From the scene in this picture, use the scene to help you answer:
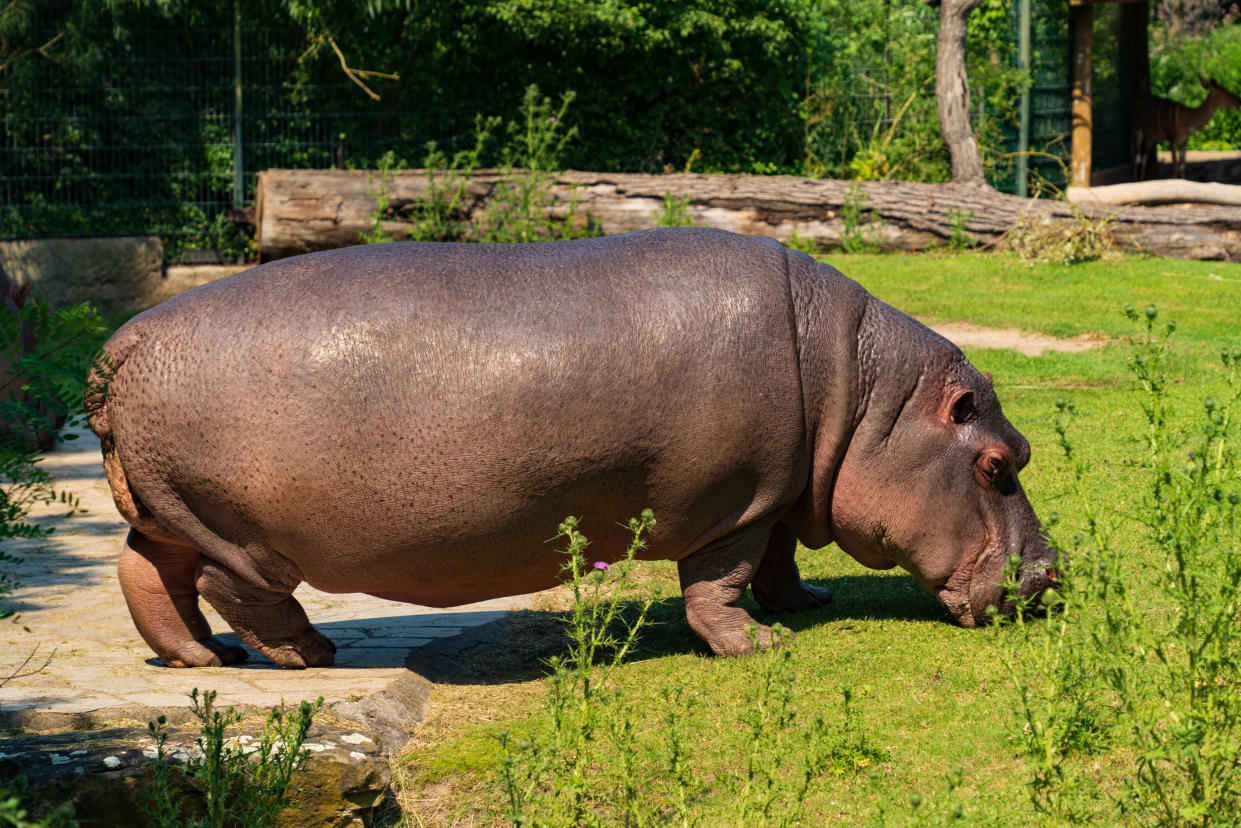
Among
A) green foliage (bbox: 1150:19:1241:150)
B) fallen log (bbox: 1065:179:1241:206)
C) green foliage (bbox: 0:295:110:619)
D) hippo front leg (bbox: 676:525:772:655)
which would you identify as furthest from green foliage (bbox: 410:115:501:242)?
green foliage (bbox: 1150:19:1241:150)

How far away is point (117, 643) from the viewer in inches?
246

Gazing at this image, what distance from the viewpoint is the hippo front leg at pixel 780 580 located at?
620 cm

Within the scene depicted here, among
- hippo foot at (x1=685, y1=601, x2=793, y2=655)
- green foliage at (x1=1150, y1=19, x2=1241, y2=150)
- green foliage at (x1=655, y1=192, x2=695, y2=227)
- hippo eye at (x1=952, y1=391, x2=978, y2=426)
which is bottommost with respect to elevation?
hippo foot at (x1=685, y1=601, x2=793, y2=655)

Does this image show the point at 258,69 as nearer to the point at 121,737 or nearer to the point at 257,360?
the point at 257,360

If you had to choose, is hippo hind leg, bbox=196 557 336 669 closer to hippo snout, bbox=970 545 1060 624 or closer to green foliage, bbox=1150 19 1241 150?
hippo snout, bbox=970 545 1060 624

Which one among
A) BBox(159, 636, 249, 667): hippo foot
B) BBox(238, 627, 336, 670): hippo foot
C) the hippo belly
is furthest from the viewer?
BBox(159, 636, 249, 667): hippo foot

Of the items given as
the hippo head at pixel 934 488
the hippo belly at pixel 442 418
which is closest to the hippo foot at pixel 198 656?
the hippo belly at pixel 442 418

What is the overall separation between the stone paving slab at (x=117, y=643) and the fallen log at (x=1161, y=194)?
11.3m

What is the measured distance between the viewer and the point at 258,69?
16984 mm

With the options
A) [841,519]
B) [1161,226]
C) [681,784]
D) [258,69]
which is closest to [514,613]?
[841,519]

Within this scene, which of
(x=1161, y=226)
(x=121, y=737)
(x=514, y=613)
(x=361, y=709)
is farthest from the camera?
(x=1161, y=226)

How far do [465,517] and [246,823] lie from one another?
1726mm

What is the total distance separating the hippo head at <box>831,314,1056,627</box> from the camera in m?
5.68

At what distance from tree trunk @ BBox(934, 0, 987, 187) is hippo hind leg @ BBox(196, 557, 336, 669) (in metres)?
13.2
